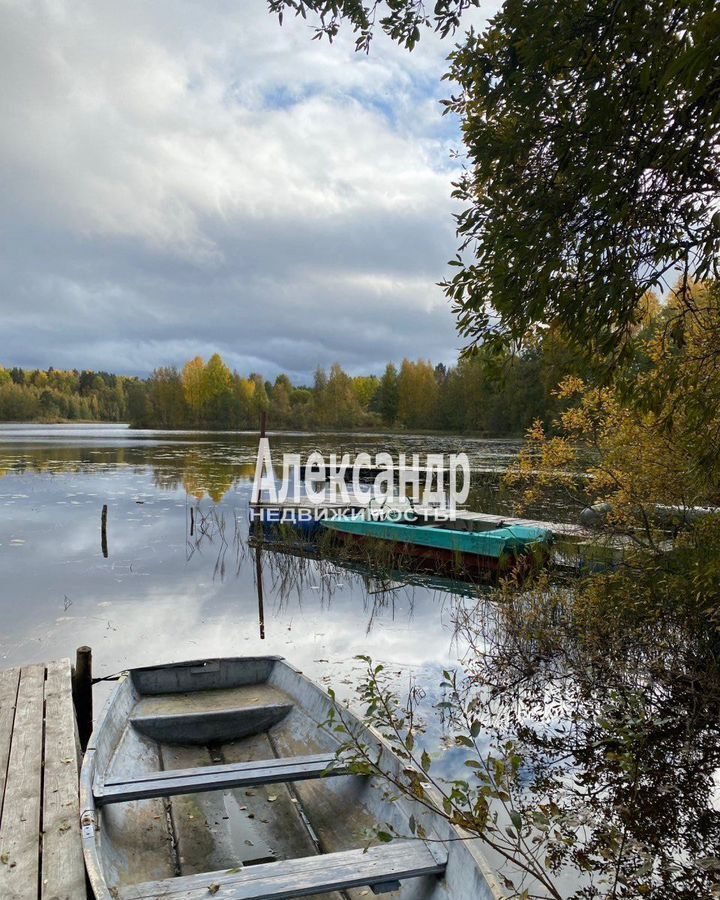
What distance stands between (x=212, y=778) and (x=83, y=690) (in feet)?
8.65

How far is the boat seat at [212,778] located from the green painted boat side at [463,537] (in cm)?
837

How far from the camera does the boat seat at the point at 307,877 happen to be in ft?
9.59

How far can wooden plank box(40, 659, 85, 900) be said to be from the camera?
129 inches

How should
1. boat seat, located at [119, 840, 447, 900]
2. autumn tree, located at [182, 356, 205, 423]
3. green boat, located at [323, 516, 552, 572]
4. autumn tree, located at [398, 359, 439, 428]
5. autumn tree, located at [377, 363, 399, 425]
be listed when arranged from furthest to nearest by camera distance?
autumn tree, located at [182, 356, 205, 423] → autumn tree, located at [377, 363, 399, 425] → autumn tree, located at [398, 359, 439, 428] → green boat, located at [323, 516, 552, 572] → boat seat, located at [119, 840, 447, 900]

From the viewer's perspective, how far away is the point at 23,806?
3.89 meters

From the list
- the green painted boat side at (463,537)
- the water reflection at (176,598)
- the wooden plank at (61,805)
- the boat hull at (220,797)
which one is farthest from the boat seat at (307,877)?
the green painted boat side at (463,537)

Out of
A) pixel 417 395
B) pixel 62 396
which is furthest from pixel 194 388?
pixel 62 396

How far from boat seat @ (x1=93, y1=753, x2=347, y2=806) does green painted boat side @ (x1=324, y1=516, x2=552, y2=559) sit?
27.5 ft

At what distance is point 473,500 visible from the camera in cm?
2073

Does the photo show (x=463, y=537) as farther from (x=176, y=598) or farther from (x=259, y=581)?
(x=176, y=598)

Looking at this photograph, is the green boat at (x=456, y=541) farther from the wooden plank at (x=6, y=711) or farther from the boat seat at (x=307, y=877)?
the boat seat at (x=307, y=877)

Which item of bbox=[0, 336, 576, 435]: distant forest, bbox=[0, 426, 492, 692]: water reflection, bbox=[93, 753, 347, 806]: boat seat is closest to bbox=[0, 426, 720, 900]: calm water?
bbox=[0, 426, 492, 692]: water reflection

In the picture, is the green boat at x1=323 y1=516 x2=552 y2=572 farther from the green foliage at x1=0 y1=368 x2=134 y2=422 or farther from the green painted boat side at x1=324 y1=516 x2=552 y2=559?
the green foliage at x1=0 y1=368 x2=134 y2=422

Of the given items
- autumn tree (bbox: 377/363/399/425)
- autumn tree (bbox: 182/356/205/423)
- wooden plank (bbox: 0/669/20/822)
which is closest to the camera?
wooden plank (bbox: 0/669/20/822)
